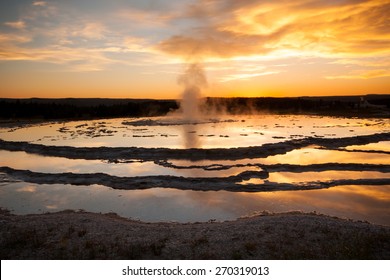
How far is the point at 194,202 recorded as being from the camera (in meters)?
12.7

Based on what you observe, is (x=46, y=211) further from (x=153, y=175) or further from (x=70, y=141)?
(x=70, y=141)

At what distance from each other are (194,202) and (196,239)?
431 centimetres

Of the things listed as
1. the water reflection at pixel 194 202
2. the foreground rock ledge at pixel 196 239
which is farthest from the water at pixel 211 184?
the foreground rock ledge at pixel 196 239

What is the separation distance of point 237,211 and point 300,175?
610cm

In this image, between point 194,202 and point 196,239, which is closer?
point 196,239

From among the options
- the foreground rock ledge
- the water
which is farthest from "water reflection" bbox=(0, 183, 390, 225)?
the foreground rock ledge

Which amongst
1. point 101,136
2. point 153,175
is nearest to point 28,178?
point 153,175

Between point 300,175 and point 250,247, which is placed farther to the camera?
point 300,175

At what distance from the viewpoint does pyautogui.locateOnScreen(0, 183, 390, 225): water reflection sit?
11.4 m

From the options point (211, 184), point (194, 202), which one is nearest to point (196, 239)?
point (194, 202)

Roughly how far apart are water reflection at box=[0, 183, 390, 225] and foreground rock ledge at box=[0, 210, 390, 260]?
1.67m

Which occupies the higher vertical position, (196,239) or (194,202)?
(196,239)

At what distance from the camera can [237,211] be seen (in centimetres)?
1166

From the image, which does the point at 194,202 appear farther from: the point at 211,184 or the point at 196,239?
the point at 196,239
